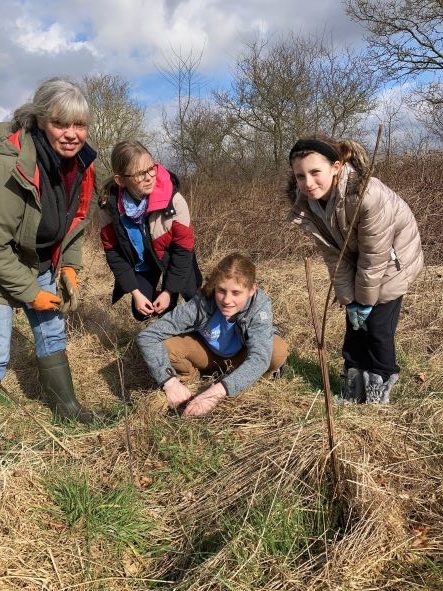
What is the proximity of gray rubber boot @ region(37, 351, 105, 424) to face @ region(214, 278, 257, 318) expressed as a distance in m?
1.10

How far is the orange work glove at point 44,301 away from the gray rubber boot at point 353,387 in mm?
1927

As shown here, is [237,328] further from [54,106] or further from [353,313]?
[54,106]

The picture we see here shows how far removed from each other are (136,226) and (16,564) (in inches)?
86.0

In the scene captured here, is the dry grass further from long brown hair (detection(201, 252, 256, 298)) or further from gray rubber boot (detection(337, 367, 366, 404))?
long brown hair (detection(201, 252, 256, 298))

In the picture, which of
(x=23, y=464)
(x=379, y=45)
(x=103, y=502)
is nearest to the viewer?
(x=103, y=502)

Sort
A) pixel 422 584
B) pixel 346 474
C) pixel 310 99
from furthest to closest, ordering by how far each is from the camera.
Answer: pixel 310 99 < pixel 346 474 < pixel 422 584

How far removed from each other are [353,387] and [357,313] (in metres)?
0.60

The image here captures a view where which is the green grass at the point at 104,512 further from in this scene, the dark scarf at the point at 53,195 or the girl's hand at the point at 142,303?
the girl's hand at the point at 142,303

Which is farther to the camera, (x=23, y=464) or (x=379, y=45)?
(x=379, y=45)

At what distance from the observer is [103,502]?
2.15 metres

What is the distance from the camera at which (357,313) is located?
292 centimetres

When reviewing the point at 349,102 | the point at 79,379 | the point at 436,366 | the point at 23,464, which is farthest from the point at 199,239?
the point at 349,102

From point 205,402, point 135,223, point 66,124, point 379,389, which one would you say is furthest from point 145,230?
point 379,389

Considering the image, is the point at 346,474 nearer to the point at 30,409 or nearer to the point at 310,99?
the point at 30,409
